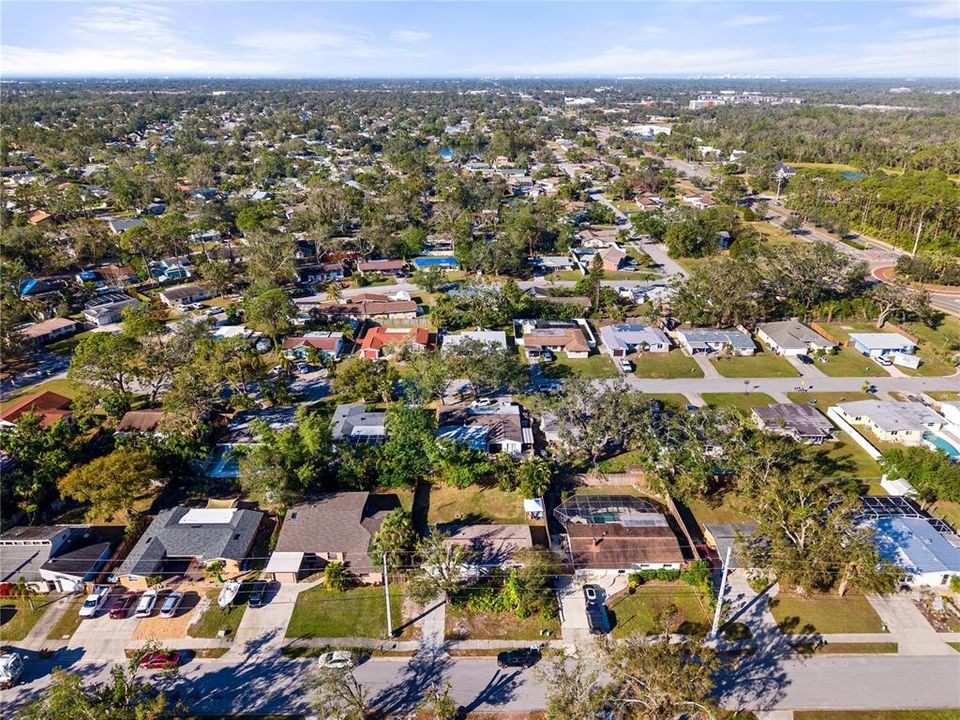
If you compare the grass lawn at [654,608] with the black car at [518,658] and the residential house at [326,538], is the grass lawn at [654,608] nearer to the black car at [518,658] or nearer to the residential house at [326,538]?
the black car at [518,658]

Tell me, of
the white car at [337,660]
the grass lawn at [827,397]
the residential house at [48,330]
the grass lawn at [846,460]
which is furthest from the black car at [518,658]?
the residential house at [48,330]

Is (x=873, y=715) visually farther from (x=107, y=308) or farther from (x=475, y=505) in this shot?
(x=107, y=308)

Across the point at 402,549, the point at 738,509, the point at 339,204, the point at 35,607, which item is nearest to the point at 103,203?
the point at 339,204

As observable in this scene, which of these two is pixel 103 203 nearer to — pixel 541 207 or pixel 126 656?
pixel 541 207

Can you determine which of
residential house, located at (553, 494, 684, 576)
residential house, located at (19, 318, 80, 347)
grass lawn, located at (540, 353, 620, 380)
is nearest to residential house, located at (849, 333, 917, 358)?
grass lawn, located at (540, 353, 620, 380)

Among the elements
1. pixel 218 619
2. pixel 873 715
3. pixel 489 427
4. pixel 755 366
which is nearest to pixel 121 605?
pixel 218 619

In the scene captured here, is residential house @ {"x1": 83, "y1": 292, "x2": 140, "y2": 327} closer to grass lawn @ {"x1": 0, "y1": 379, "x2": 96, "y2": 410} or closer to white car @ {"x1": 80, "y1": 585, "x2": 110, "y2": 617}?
grass lawn @ {"x1": 0, "y1": 379, "x2": 96, "y2": 410}
